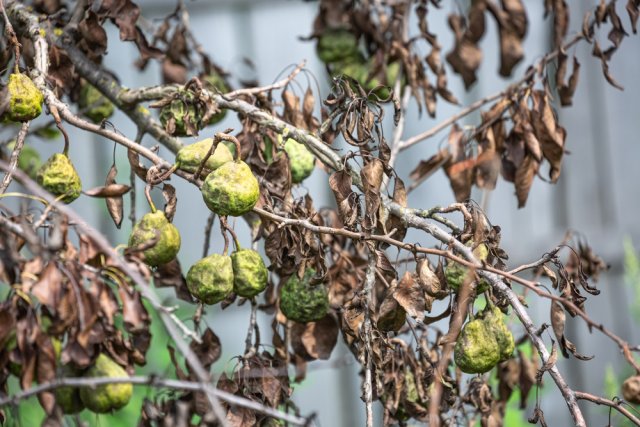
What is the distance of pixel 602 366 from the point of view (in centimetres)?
426

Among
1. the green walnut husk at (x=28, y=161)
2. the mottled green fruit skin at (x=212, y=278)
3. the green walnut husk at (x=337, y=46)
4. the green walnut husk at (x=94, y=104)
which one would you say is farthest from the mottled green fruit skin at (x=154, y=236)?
the green walnut husk at (x=337, y=46)

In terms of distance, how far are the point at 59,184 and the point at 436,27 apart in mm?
2990

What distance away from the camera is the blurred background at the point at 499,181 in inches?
153

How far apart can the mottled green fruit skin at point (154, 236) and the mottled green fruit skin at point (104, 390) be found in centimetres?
18

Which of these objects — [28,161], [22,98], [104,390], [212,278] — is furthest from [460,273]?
[28,161]

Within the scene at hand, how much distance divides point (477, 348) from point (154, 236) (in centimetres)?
56

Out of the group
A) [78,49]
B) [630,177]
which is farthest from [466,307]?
[630,177]

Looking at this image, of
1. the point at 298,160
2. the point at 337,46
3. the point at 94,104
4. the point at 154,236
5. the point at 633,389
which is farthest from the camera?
the point at 337,46

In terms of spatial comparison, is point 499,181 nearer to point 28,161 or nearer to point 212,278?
point 28,161

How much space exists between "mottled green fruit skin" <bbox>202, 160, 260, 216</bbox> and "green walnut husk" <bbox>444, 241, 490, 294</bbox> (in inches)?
13.7

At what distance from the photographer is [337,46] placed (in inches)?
92.2

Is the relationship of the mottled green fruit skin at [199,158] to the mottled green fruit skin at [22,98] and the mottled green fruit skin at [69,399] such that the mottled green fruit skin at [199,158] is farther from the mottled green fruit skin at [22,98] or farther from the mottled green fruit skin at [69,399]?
the mottled green fruit skin at [69,399]

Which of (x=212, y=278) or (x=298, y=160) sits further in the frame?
(x=298, y=160)

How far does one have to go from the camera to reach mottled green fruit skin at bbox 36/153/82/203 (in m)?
1.48
